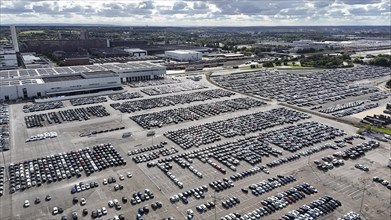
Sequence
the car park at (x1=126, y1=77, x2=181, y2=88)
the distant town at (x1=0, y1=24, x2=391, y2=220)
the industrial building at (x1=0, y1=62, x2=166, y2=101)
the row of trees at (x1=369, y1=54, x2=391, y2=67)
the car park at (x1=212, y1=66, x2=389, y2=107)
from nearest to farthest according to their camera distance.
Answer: the distant town at (x1=0, y1=24, x2=391, y2=220)
the industrial building at (x1=0, y1=62, x2=166, y2=101)
the car park at (x1=212, y1=66, x2=389, y2=107)
the car park at (x1=126, y1=77, x2=181, y2=88)
the row of trees at (x1=369, y1=54, x2=391, y2=67)

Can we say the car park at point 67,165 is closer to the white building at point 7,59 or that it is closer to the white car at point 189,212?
the white car at point 189,212

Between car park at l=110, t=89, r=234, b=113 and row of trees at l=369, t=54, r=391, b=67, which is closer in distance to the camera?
car park at l=110, t=89, r=234, b=113

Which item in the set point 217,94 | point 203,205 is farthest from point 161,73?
point 203,205

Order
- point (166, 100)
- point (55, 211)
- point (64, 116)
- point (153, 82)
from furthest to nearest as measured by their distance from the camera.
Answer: point (153, 82) < point (166, 100) < point (64, 116) < point (55, 211)

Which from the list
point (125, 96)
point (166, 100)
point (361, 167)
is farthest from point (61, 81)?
point (361, 167)

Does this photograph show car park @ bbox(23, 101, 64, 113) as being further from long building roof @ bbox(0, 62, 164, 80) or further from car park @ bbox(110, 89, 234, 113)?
long building roof @ bbox(0, 62, 164, 80)

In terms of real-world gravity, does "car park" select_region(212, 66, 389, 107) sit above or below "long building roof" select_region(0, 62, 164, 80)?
below

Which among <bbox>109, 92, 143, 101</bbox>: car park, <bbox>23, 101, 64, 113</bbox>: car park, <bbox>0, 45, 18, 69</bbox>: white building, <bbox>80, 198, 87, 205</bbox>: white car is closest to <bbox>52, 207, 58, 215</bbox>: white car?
<bbox>80, 198, 87, 205</bbox>: white car

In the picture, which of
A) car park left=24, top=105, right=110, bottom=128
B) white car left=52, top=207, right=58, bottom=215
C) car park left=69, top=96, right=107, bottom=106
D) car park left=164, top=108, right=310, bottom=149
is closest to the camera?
white car left=52, top=207, right=58, bottom=215

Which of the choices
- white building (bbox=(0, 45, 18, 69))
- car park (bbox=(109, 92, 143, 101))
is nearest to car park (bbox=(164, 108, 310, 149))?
car park (bbox=(109, 92, 143, 101))

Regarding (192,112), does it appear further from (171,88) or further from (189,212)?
(189,212)

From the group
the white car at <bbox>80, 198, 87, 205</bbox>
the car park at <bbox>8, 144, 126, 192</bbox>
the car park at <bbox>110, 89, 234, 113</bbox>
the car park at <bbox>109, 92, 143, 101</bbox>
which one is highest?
the car park at <bbox>110, 89, 234, 113</bbox>
